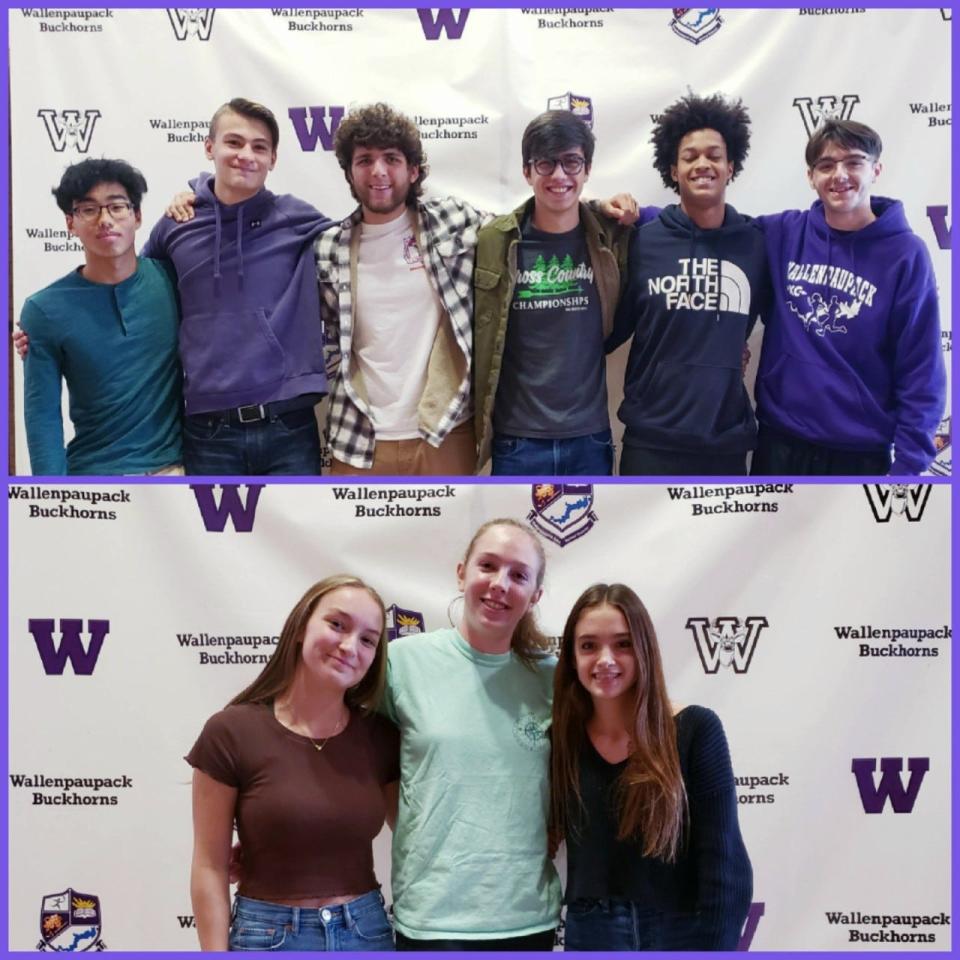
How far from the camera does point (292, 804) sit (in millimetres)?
2023

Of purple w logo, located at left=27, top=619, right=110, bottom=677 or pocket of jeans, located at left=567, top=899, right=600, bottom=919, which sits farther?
purple w logo, located at left=27, top=619, right=110, bottom=677

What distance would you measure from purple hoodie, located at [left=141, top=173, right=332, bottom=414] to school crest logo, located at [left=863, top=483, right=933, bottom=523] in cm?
138

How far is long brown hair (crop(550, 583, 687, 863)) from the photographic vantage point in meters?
2.04

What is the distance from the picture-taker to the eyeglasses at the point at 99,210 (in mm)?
2486

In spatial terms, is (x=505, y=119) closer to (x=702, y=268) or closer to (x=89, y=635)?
(x=702, y=268)

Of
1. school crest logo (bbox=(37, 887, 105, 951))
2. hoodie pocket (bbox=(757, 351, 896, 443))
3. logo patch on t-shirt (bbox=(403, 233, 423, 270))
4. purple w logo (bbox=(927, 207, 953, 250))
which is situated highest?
purple w logo (bbox=(927, 207, 953, 250))

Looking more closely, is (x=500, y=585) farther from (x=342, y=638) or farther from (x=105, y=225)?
(x=105, y=225)

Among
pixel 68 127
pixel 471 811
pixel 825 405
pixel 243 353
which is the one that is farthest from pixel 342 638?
pixel 68 127

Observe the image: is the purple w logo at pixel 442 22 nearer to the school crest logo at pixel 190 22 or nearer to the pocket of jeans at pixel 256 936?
the school crest logo at pixel 190 22

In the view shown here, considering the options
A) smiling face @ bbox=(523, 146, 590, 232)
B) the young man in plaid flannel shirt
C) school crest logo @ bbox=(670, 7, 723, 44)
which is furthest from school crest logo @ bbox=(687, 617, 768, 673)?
school crest logo @ bbox=(670, 7, 723, 44)

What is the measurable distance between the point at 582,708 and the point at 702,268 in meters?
1.09

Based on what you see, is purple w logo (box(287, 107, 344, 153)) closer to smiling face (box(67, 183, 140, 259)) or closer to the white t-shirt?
the white t-shirt

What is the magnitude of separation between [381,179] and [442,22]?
0.48 m

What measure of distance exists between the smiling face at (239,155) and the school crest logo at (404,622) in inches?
41.7
